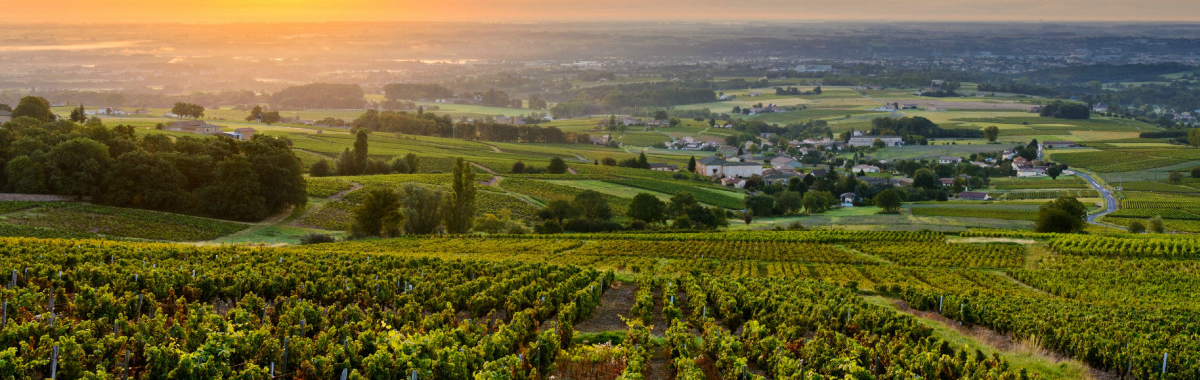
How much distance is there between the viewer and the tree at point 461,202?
61812 millimetres

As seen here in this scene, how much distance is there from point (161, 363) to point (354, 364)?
3363 mm

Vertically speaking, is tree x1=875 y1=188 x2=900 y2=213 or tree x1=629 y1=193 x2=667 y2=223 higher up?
tree x1=629 y1=193 x2=667 y2=223

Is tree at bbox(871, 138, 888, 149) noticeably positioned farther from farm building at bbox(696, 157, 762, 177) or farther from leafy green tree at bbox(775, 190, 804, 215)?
leafy green tree at bbox(775, 190, 804, 215)

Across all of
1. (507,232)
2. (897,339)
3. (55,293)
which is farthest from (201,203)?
(897,339)

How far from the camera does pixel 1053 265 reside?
45.4 m

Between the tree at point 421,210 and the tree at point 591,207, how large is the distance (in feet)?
38.5

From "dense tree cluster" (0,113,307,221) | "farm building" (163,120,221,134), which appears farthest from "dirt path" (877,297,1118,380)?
"farm building" (163,120,221,134)

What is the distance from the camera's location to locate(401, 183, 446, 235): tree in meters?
61.2

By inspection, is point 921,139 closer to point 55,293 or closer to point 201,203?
point 201,203

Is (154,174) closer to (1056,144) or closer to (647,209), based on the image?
(647,209)

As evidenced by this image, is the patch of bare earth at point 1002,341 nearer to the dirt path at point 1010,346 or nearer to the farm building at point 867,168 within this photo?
the dirt path at point 1010,346

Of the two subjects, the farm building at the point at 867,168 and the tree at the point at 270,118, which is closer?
the farm building at the point at 867,168

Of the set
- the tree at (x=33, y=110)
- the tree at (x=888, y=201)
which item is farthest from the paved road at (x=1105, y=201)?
the tree at (x=33, y=110)

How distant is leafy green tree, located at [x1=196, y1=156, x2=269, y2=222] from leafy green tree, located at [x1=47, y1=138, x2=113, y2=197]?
270 inches
